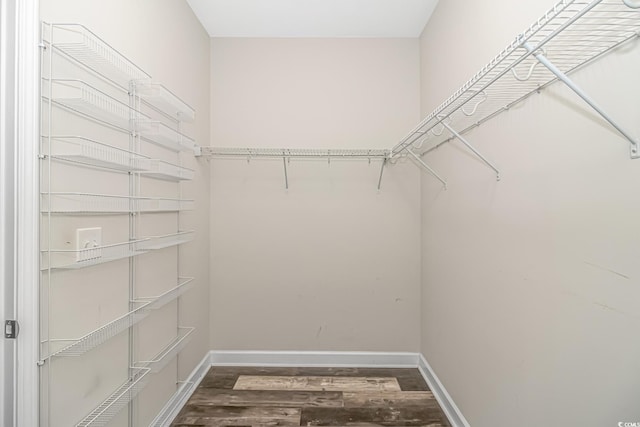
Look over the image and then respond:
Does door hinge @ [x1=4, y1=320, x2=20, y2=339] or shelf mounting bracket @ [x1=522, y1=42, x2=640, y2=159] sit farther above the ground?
shelf mounting bracket @ [x1=522, y1=42, x2=640, y2=159]

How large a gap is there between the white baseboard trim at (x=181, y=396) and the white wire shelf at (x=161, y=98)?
1.71 meters

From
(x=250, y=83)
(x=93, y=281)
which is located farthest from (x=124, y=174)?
(x=250, y=83)

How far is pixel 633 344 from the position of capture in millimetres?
880

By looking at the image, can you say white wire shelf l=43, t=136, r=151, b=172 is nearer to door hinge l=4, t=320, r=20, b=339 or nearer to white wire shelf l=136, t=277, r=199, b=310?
door hinge l=4, t=320, r=20, b=339

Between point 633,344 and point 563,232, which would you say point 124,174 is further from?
point 633,344

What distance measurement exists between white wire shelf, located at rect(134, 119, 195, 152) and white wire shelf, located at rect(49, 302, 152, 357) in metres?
0.82

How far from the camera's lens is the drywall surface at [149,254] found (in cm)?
128

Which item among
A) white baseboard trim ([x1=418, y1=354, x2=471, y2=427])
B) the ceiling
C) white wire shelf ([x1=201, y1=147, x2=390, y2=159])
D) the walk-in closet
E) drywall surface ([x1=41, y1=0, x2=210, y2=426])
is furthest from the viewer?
white wire shelf ([x1=201, y1=147, x2=390, y2=159])

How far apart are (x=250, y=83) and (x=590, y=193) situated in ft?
8.13

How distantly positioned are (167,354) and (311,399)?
1012mm

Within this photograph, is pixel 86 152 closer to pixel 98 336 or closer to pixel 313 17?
pixel 98 336

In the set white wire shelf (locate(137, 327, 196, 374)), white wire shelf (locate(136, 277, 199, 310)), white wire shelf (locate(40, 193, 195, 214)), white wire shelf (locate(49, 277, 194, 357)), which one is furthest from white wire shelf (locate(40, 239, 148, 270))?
white wire shelf (locate(137, 327, 196, 374))

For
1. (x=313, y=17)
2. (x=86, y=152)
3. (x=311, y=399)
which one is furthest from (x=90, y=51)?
(x=311, y=399)

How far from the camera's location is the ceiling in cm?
236
